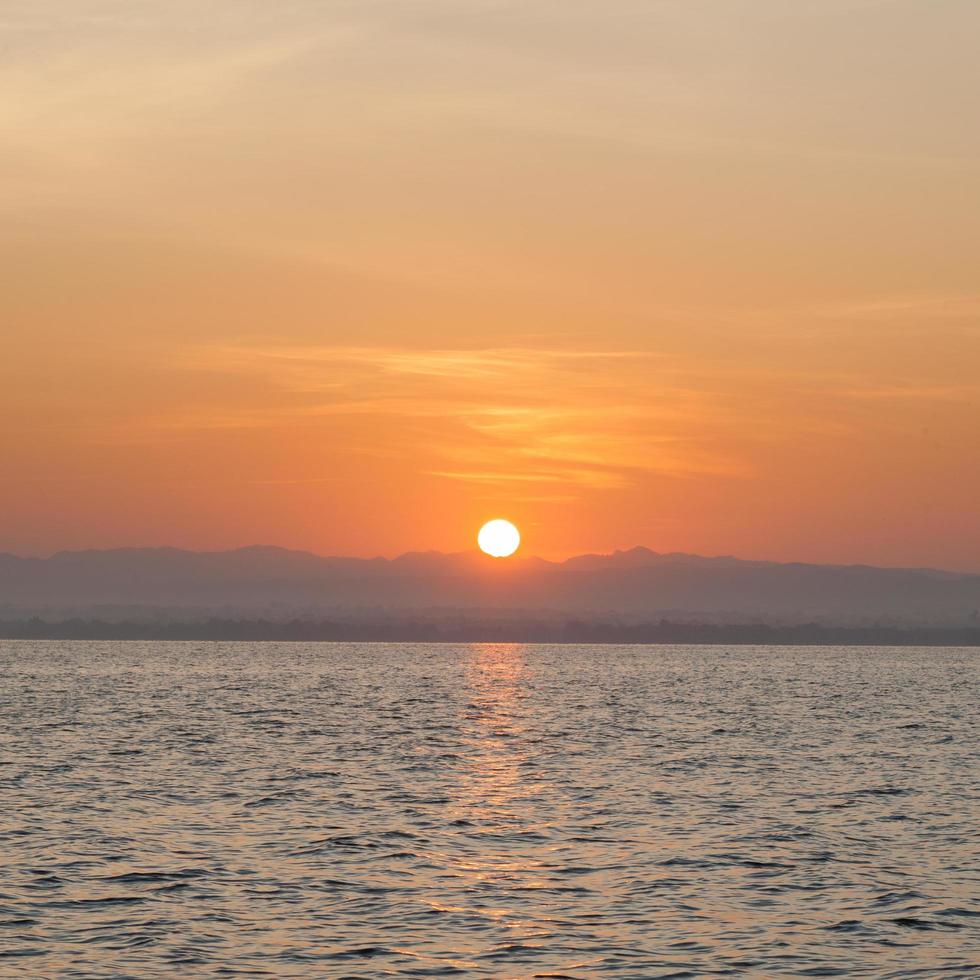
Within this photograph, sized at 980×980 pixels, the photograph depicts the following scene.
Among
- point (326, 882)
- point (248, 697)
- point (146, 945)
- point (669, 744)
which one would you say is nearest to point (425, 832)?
point (326, 882)

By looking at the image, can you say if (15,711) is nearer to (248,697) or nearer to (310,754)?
(248,697)

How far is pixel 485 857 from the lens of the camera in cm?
4738

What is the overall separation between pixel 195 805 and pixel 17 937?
80.6 feet

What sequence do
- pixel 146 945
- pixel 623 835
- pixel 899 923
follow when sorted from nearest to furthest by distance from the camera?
pixel 146 945 < pixel 899 923 < pixel 623 835

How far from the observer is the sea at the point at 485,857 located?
34.0 m

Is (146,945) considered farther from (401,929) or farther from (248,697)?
(248,697)

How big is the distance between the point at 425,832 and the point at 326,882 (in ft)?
35.6

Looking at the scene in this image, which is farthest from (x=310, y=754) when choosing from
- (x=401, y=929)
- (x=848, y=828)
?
(x=401, y=929)

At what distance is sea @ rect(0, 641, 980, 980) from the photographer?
3403 cm

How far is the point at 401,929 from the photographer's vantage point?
120 feet

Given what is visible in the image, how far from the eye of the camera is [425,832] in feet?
174

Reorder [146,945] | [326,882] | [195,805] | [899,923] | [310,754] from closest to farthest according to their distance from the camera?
[146,945] → [899,923] → [326,882] → [195,805] → [310,754]

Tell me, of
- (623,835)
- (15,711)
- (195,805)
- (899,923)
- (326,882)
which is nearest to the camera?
(899,923)

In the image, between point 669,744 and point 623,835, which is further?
point 669,744
